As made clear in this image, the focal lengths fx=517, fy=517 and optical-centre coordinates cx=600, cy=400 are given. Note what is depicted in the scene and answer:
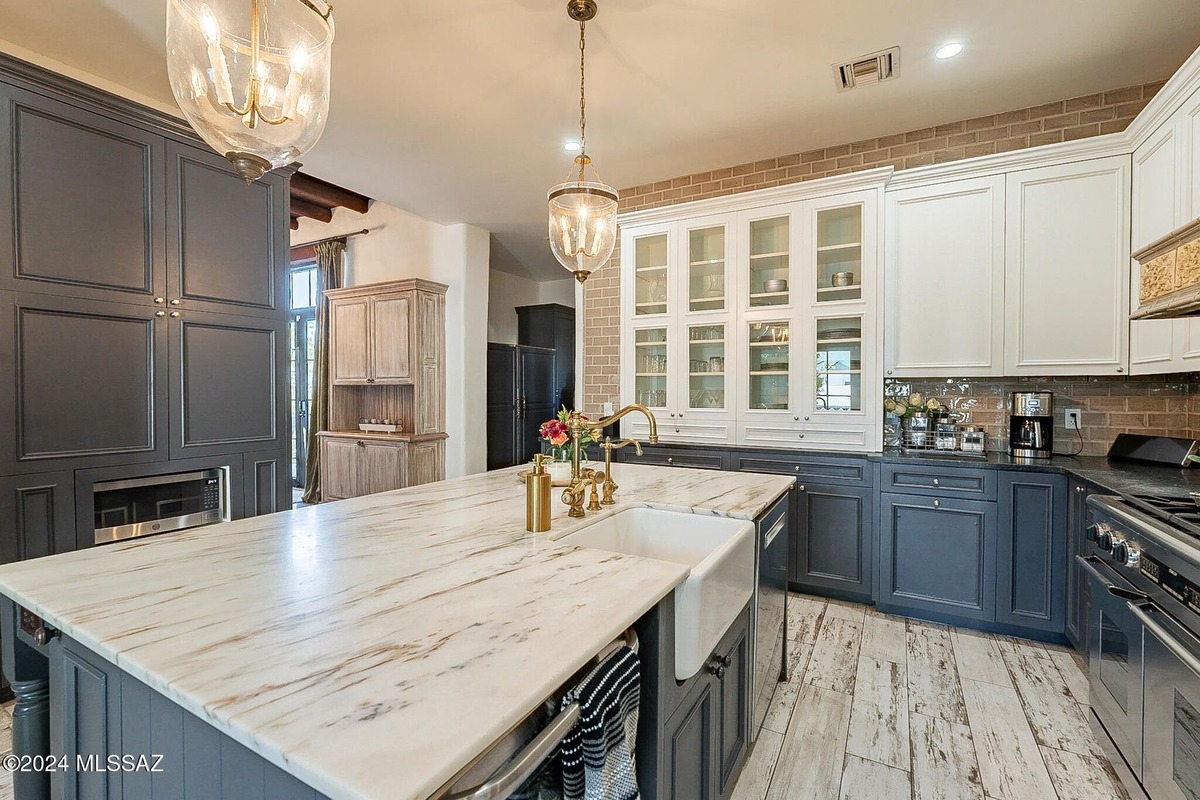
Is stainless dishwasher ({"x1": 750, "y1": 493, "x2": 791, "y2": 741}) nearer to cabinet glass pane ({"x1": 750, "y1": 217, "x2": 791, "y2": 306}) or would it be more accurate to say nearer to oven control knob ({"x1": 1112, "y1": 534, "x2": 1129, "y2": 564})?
oven control knob ({"x1": 1112, "y1": 534, "x2": 1129, "y2": 564})

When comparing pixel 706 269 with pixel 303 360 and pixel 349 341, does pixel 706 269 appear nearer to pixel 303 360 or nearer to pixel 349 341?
pixel 349 341

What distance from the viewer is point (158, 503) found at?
7.93 ft

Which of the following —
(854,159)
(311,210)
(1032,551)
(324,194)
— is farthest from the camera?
(311,210)

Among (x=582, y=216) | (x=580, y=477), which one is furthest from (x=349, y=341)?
(x=580, y=477)

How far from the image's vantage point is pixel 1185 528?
1.39 meters

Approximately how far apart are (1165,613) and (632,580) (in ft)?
4.98

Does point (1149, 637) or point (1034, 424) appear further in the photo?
point (1034, 424)

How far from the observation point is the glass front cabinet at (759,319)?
10.4 feet

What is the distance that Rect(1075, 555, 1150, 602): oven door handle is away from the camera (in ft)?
5.00

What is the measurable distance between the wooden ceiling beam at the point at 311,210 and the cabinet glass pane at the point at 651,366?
3.83 metres

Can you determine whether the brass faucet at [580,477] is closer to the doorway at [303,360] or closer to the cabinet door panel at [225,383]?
the cabinet door panel at [225,383]

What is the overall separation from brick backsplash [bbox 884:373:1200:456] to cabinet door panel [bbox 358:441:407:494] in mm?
4103

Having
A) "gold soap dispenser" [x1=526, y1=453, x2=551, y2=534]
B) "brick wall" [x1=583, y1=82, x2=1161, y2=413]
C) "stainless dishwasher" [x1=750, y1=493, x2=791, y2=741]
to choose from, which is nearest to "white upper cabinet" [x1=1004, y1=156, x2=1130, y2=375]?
"brick wall" [x1=583, y1=82, x2=1161, y2=413]

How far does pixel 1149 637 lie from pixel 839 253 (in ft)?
7.94
